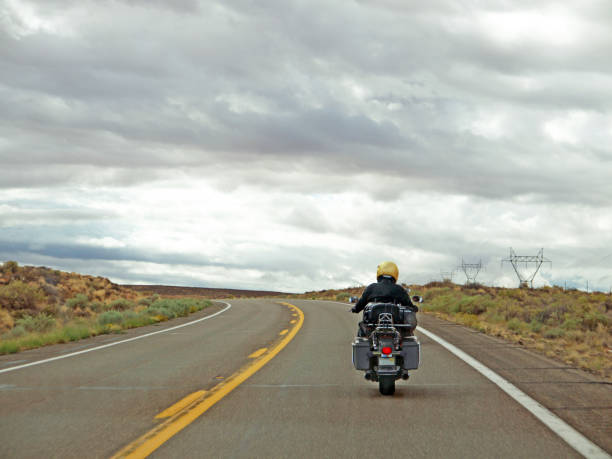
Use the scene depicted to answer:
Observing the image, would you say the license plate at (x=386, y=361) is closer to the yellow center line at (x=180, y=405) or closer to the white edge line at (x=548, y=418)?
the white edge line at (x=548, y=418)

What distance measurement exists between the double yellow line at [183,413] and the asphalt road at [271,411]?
0.34ft

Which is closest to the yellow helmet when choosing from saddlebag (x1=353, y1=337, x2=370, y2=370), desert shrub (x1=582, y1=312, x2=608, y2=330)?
saddlebag (x1=353, y1=337, x2=370, y2=370)

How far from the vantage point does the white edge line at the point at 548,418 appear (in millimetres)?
5684

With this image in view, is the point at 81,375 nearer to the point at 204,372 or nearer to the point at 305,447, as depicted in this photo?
the point at 204,372

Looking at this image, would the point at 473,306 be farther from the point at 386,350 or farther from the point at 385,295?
the point at 386,350

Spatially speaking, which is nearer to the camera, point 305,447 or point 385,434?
point 305,447

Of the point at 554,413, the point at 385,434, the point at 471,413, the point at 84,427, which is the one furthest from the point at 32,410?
the point at 554,413

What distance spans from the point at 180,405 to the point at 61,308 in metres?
27.1

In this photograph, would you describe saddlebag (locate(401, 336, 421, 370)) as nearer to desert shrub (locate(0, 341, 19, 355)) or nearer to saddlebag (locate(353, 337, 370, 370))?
saddlebag (locate(353, 337, 370, 370))

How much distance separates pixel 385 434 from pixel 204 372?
4776mm

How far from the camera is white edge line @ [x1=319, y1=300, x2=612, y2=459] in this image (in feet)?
18.6

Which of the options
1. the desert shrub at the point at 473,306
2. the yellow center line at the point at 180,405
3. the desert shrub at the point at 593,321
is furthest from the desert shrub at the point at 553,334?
the yellow center line at the point at 180,405

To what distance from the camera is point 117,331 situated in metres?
19.3

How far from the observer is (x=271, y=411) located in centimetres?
734
